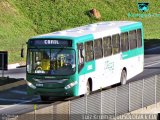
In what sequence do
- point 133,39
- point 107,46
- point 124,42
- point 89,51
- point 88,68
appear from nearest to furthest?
point 88,68, point 89,51, point 107,46, point 124,42, point 133,39

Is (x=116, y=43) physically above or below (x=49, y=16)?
below

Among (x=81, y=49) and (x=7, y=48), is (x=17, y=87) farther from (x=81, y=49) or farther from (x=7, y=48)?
(x=7, y=48)


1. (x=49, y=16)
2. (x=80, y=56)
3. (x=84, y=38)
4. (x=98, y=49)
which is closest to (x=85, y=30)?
(x=98, y=49)

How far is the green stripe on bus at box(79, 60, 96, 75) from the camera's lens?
30969mm

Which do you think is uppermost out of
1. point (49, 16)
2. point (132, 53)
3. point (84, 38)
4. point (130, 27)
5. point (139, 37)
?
point (49, 16)

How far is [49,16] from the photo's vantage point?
65.2 metres

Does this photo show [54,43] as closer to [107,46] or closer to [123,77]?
[107,46]

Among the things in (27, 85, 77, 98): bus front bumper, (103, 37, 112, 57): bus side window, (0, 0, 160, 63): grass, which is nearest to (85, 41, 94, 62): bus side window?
(103, 37, 112, 57): bus side window

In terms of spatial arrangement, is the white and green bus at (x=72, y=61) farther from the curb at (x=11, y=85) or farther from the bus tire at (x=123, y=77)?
the curb at (x=11, y=85)

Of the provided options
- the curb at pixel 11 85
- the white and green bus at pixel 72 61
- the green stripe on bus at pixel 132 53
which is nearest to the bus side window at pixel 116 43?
the white and green bus at pixel 72 61

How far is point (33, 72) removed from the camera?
30672 millimetres

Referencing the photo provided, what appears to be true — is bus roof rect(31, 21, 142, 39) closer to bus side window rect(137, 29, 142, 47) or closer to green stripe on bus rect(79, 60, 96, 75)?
bus side window rect(137, 29, 142, 47)

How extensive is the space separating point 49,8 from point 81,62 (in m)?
36.1

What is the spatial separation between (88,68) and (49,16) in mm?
34143
